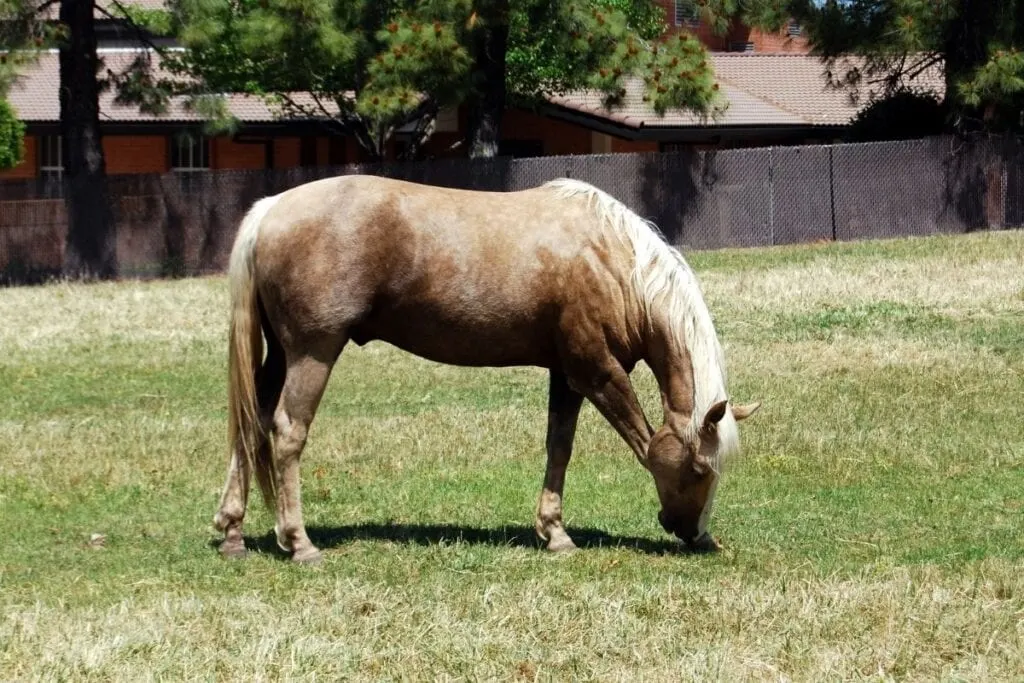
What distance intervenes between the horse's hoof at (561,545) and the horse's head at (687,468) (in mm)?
493

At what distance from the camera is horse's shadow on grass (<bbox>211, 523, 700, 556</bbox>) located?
8281 millimetres

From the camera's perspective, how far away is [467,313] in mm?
8031

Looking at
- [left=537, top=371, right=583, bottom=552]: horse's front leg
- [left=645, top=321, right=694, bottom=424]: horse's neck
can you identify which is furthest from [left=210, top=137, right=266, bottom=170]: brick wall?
[left=645, top=321, right=694, bottom=424]: horse's neck

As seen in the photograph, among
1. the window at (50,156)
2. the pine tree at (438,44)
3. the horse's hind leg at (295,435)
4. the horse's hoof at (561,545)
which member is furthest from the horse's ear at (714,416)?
the window at (50,156)

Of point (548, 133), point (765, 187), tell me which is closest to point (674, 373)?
point (765, 187)

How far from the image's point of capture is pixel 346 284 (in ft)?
25.6

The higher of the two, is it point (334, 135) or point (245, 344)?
point (334, 135)

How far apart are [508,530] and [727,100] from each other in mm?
25931

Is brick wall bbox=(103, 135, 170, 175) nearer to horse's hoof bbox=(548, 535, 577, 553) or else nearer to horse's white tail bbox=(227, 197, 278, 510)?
horse's white tail bbox=(227, 197, 278, 510)

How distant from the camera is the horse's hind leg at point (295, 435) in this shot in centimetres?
784

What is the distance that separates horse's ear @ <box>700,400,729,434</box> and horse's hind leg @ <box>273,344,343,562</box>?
1.87m

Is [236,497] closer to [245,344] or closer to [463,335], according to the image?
[245,344]

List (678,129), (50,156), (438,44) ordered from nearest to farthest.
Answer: (438,44) → (678,129) → (50,156)

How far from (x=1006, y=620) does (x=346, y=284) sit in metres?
3.45
